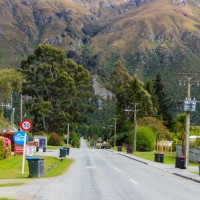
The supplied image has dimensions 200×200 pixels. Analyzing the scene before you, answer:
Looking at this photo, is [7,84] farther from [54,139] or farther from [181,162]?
[181,162]

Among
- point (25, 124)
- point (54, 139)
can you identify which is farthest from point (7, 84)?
point (25, 124)

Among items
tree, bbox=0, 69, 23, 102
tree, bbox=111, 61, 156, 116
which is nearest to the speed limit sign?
tree, bbox=0, 69, 23, 102

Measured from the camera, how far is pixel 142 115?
98.2 meters

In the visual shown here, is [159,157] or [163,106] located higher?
[163,106]

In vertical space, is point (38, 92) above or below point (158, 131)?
above

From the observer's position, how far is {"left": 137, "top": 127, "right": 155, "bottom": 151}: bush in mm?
78500

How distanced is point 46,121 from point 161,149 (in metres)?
25.8

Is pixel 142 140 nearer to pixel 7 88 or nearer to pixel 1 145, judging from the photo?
pixel 7 88

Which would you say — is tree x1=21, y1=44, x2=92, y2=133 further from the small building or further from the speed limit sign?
the speed limit sign

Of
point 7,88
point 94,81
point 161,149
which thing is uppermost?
point 94,81

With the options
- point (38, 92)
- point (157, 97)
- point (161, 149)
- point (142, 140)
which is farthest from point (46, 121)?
point (157, 97)

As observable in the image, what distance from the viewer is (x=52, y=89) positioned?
287ft

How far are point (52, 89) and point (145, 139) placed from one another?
20603 millimetres

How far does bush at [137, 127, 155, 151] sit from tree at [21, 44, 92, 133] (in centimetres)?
1408
